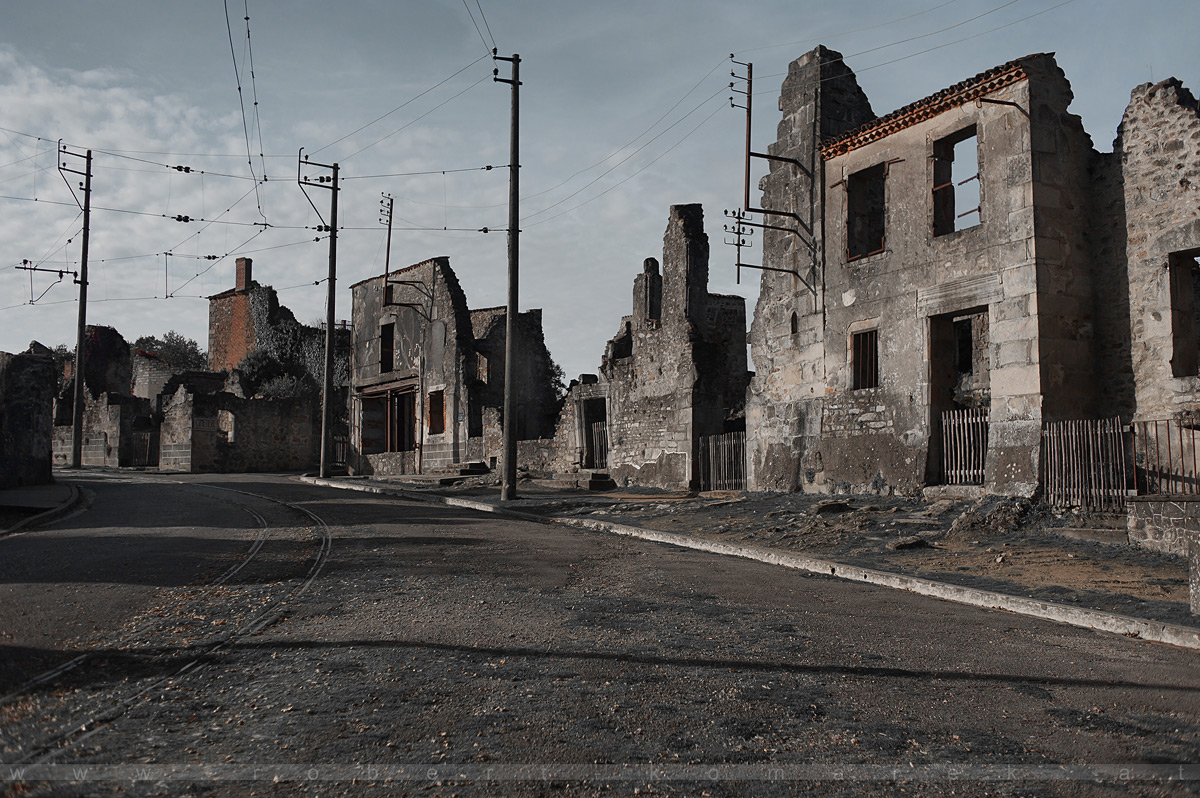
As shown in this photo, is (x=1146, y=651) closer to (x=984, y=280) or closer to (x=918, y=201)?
(x=984, y=280)

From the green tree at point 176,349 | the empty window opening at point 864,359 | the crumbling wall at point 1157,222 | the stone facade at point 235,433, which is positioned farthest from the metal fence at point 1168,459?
the green tree at point 176,349

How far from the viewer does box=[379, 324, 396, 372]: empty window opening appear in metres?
34.8

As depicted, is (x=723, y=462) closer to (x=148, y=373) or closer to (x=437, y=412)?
(x=437, y=412)

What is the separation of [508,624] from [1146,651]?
4454 mm

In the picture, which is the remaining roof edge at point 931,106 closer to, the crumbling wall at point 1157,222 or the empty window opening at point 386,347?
the crumbling wall at point 1157,222

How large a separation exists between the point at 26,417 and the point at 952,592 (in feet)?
69.8

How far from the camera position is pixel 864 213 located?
18.0 meters

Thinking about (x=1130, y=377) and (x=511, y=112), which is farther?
(x=511, y=112)

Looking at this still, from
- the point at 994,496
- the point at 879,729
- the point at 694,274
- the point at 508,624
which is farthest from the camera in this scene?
the point at 694,274

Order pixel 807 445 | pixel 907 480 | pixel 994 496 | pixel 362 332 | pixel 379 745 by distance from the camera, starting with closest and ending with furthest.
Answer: pixel 379 745, pixel 994 496, pixel 907 480, pixel 807 445, pixel 362 332

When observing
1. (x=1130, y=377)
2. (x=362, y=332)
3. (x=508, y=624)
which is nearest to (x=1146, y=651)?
(x=508, y=624)

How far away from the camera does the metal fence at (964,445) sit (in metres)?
14.8

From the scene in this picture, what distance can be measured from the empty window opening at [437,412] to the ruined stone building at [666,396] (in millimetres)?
6241

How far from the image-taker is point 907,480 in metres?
15.6
